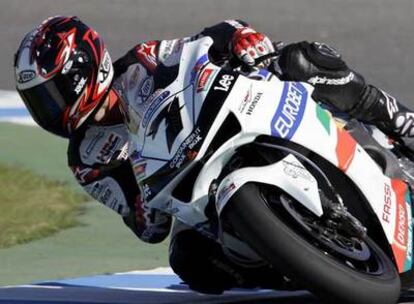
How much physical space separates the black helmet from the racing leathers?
13 cm

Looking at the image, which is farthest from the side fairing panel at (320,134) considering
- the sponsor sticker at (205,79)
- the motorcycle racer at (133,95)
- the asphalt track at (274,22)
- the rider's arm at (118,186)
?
the asphalt track at (274,22)

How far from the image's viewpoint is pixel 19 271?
20.8 ft

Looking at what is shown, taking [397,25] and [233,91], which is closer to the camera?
[233,91]

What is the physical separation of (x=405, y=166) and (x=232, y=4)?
647 cm

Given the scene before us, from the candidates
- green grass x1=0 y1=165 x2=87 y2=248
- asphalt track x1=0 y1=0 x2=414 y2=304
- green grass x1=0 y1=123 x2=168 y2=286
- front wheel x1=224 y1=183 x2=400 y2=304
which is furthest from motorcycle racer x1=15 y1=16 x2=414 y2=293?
asphalt track x1=0 y1=0 x2=414 y2=304

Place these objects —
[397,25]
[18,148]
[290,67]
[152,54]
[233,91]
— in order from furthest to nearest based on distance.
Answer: [397,25] → [18,148] → [152,54] → [290,67] → [233,91]

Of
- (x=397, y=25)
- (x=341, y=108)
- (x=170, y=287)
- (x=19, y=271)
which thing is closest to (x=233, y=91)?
(x=341, y=108)

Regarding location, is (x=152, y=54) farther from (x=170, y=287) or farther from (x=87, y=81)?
(x=170, y=287)

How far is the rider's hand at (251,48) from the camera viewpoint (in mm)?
4906

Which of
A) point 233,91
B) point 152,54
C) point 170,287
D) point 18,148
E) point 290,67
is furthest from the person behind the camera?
point 18,148

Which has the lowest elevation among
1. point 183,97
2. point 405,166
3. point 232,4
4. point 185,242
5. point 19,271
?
point 232,4

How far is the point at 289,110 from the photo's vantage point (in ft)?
14.6

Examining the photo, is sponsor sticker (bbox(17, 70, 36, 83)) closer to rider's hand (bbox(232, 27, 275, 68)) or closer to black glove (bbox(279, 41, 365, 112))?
rider's hand (bbox(232, 27, 275, 68))

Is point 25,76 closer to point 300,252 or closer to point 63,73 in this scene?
point 63,73
